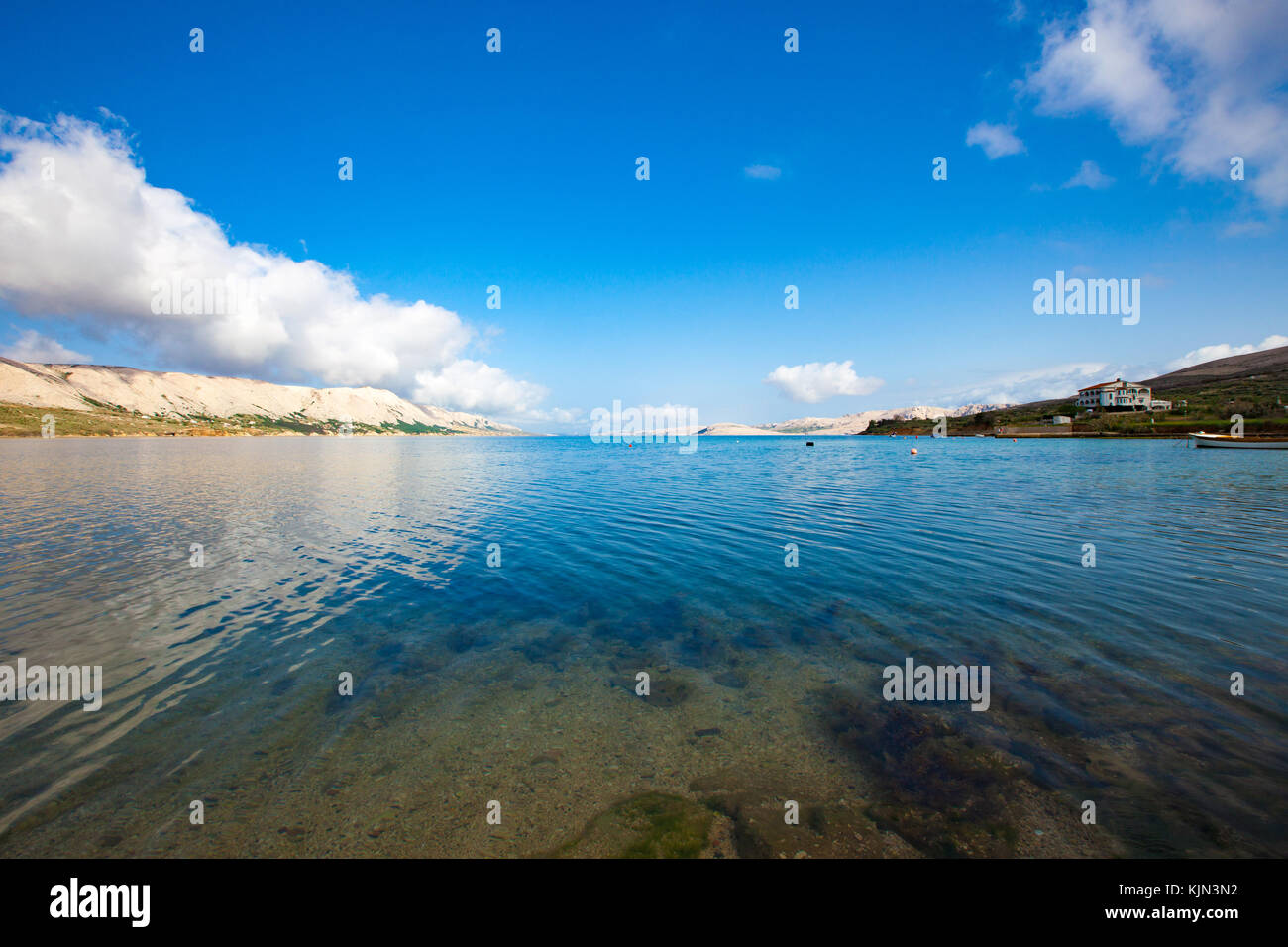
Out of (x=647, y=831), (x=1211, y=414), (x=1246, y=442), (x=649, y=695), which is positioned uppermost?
(x=1211, y=414)

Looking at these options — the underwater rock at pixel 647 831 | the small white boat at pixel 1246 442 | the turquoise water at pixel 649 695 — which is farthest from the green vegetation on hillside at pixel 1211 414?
the underwater rock at pixel 647 831

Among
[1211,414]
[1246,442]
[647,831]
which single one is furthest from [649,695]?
[1211,414]

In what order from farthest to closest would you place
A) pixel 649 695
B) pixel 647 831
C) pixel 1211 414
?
pixel 1211 414 < pixel 649 695 < pixel 647 831

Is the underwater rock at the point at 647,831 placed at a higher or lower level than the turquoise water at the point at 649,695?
lower

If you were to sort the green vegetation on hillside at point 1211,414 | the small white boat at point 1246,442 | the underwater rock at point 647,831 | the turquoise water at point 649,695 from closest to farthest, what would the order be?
1. the underwater rock at point 647,831
2. the turquoise water at point 649,695
3. the small white boat at point 1246,442
4. the green vegetation on hillside at point 1211,414

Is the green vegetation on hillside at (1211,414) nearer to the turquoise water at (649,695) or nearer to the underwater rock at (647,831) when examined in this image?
the turquoise water at (649,695)

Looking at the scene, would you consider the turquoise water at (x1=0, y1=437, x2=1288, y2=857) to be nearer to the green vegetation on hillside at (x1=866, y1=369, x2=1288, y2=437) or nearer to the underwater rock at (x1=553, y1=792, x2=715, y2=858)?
the underwater rock at (x1=553, y1=792, x2=715, y2=858)

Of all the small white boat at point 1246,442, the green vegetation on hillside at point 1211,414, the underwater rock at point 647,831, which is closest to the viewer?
the underwater rock at point 647,831

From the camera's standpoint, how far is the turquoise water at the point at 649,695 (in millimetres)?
7727

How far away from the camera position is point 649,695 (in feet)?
38.7

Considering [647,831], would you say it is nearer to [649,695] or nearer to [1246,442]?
[649,695]
